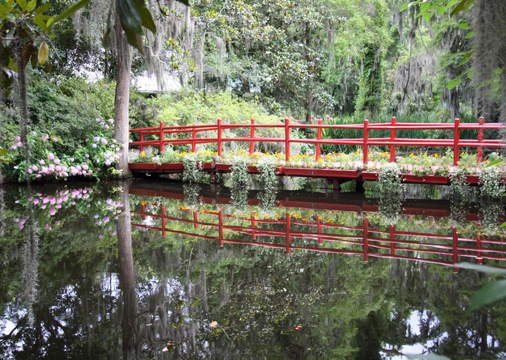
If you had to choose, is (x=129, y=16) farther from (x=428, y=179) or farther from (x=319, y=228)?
(x=428, y=179)

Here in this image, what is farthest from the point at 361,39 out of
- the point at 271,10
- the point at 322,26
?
the point at 271,10

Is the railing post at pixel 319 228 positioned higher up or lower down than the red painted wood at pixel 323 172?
lower down

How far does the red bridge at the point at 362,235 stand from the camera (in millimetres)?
4859

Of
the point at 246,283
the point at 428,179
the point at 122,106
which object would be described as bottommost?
the point at 246,283

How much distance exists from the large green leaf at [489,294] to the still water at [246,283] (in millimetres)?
2362

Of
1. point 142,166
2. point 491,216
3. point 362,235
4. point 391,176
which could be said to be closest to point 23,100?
point 362,235

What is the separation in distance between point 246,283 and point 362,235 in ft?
7.60

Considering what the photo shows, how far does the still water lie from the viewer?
2922 millimetres

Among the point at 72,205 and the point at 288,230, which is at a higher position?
the point at 72,205

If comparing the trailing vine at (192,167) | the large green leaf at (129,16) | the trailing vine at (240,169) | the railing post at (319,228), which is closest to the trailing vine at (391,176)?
the railing post at (319,228)

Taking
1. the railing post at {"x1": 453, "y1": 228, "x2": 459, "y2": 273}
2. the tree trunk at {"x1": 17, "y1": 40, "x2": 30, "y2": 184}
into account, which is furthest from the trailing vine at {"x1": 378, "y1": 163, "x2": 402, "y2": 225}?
the tree trunk at {"x1": 17, "y1": 40, "x2": 30, "y2": 184}

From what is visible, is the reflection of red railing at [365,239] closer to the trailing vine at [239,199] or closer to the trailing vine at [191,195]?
the trailing vine at [239,199]

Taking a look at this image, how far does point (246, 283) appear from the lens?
4023 millimetres

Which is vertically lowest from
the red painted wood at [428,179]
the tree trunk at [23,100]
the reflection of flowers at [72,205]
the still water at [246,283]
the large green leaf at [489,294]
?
the still water at [246,283]
